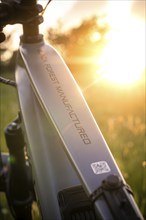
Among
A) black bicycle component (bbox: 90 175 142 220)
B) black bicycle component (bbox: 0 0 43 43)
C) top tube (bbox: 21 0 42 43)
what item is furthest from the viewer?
top tube (bbox: 21 0 42 43)

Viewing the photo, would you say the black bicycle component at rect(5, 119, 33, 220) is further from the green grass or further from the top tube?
the top tube

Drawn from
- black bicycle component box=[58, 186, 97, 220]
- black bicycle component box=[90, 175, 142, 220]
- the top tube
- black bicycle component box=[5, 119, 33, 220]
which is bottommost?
black bicycle component box=[5, 119, 33, 220]

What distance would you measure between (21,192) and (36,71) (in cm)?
89

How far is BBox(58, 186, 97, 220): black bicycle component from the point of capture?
1.68 metres

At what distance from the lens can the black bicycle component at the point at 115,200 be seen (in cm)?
135

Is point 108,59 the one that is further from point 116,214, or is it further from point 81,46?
point 81,46

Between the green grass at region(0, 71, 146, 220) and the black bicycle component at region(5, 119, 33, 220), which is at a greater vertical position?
the black bicycle component at region(5, 119, 33, 220)

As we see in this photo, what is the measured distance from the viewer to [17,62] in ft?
8.21

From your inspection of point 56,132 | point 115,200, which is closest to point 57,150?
point 56,132

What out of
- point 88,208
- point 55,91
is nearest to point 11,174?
point 55,91

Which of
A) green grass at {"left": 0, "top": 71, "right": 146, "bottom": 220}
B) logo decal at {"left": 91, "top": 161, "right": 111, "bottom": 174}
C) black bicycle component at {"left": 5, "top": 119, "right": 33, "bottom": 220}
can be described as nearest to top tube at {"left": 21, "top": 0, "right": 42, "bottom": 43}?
black bicycle component at {"left": 5, "top": 119, "right": 33, "bottom": 220}

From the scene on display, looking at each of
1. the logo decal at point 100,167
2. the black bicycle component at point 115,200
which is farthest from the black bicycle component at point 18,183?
the black bicycle component at point 115,200

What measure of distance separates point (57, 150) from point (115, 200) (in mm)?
671

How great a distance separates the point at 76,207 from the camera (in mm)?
1688
